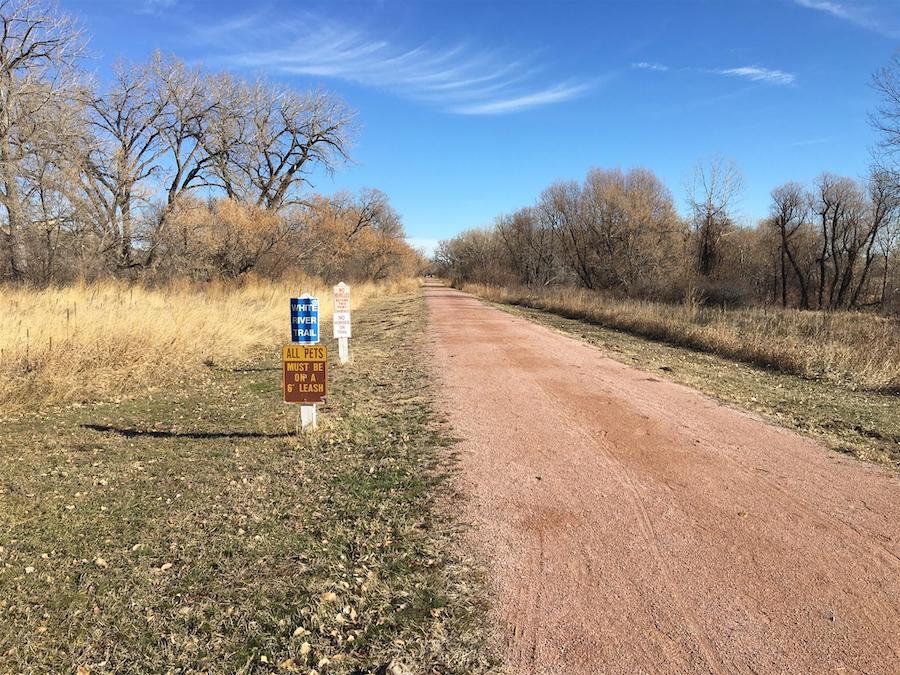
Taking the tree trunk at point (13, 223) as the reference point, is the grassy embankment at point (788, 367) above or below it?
below

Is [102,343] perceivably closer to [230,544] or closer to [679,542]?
[230,544]

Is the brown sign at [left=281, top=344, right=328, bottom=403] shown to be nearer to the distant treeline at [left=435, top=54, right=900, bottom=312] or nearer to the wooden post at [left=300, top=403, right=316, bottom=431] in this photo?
the wooden post at [left=300, top=403, right=316, bottom=431]

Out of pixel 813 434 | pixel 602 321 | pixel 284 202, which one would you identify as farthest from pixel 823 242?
pixel 813 434

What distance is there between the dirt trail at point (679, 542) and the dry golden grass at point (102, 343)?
17.0 ft

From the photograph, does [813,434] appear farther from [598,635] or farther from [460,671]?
[460,671]

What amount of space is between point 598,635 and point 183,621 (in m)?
2.12

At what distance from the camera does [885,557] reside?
3232mm

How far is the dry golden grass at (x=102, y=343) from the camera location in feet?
22.9

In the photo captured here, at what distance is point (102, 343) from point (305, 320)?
14.4 ft

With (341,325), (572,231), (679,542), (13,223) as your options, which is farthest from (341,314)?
(572,231)

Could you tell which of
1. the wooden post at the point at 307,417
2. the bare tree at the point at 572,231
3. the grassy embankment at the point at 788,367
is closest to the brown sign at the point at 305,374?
the wooden post at the point at 307,417

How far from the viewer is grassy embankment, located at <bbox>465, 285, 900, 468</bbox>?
20.8 feet

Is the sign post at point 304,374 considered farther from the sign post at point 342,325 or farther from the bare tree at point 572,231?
the bare tree at point 572,231

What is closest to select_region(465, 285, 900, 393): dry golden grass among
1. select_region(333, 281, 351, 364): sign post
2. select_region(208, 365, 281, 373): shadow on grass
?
select_region(333, 281, 351, 364): sign post
